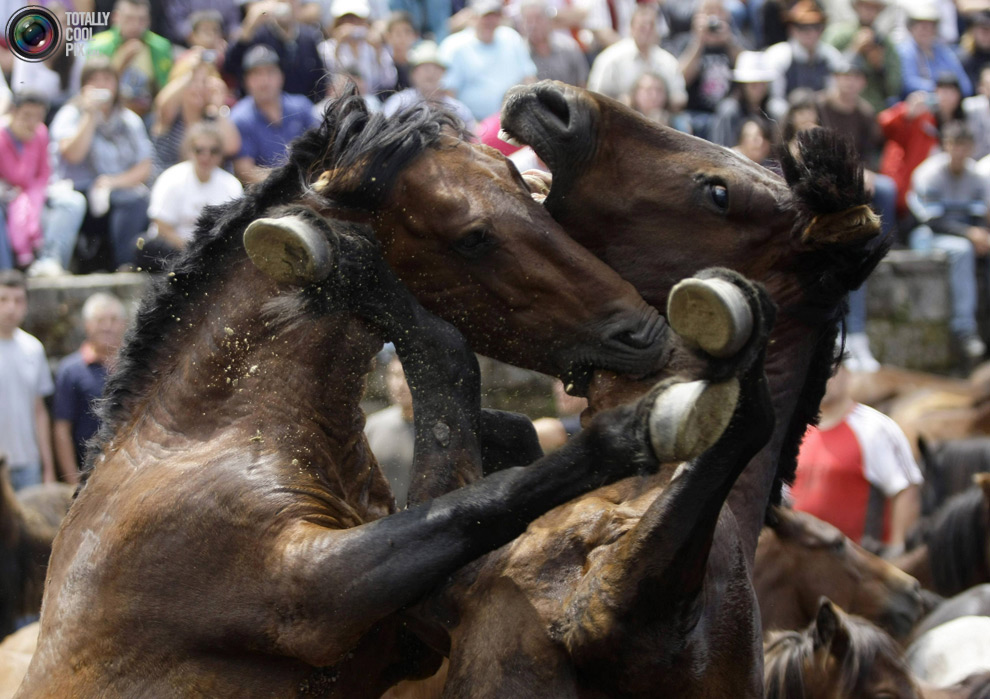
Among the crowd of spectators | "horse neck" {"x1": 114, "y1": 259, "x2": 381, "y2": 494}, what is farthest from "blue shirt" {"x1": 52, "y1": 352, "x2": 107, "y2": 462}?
"horse neck" {"x1": 114, "y1": 259, "x2": 381, "y2": 494}

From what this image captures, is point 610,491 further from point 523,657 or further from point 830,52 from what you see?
point 830,52

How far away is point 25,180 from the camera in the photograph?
9758mm

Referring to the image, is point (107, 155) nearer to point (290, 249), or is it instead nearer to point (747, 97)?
point (747, 97)

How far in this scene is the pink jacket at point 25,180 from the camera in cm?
966

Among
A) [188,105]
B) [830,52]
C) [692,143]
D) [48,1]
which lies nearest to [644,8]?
[830,52]

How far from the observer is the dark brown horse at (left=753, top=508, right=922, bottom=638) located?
5.88 meters

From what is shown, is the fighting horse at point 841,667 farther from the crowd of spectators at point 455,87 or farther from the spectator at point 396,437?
the spectator at point 396,437

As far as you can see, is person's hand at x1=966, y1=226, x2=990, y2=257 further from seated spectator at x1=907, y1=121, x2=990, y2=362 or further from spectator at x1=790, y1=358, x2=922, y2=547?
spectator at x1=790, y1=358, x2=922, y2=547

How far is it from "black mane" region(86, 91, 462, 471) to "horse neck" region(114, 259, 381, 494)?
94mm

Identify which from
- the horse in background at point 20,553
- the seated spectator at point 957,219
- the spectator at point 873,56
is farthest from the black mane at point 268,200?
the spectator at point 873,56

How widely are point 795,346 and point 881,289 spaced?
403 inches

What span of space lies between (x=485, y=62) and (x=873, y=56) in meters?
5.45

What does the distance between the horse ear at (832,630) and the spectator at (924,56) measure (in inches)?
448

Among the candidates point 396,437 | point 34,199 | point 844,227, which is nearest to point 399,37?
point 34,199
